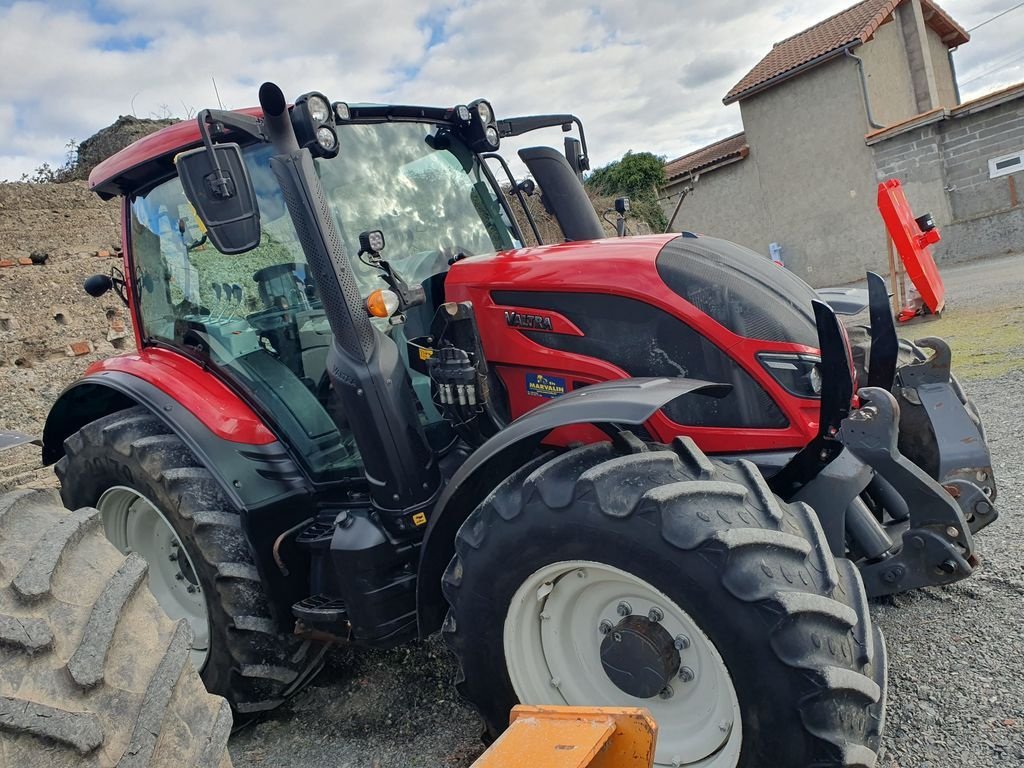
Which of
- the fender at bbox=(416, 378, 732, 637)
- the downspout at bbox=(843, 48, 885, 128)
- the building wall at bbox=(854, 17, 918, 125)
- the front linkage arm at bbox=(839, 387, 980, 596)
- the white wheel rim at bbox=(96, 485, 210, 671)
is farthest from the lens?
the building wall at bbox=(854, 17, 918, 125)

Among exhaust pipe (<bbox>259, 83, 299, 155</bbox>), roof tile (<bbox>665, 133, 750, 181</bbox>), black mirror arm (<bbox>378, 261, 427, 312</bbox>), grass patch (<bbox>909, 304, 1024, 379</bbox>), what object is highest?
roof tile (<bbox>665, 133, 750, 181</bbox>)

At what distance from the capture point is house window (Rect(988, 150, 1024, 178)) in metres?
16.1

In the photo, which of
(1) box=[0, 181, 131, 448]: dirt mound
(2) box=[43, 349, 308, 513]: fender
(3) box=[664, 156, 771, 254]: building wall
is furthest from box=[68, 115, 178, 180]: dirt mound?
(3) box=[664, 156, 771, 254]: building wall

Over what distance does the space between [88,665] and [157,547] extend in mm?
1873

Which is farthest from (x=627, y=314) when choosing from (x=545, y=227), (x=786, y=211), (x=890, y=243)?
(x=786, y=211)

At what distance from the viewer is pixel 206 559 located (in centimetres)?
264

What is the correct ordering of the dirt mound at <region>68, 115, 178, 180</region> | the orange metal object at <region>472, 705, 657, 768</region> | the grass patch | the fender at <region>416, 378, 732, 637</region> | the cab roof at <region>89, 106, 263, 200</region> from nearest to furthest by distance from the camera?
the orange metal object at <region>472, 705, 657, 768</region>, the fender at <region>416, 378, 732, 637</region>, the cab roof at <region>89, 106, 263, 200</region>, the grass patch, the dirt mound at <region>68, 115, 178, 180</region>

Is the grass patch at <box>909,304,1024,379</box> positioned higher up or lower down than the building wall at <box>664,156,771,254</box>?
lower down

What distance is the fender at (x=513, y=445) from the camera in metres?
1.92

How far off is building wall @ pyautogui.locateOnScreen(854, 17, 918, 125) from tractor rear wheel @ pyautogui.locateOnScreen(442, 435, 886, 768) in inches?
787

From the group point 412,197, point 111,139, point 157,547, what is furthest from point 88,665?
point 111,139

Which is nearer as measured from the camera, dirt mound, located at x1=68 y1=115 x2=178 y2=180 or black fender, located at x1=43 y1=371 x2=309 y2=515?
black fender, located at x1=43 y1=371 x2=309 y2=515

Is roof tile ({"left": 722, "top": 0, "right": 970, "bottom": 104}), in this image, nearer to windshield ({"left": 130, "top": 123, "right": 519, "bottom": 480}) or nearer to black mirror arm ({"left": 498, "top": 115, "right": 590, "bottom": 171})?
black mirror arm ({"left": 498, "top": 115, "right": 590, "bottom": 171})

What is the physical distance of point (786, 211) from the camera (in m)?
20.4
